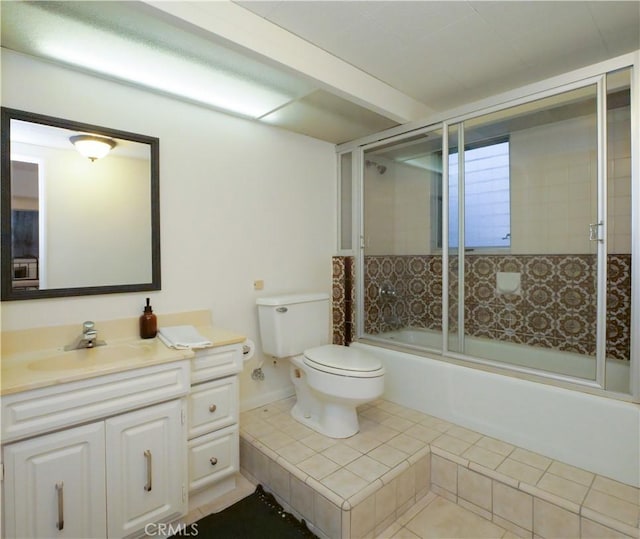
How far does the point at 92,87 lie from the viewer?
1842 millimetres

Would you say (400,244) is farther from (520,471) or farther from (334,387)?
(520,471)

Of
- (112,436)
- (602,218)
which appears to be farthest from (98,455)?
(602,218)

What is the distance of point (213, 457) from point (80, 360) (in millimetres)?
783

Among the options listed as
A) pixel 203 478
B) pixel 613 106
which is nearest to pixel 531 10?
pixel 613 106

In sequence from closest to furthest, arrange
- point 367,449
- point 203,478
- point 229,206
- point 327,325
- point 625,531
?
1. point 625,531
2. point 203,478
3. point 367,449
4. point 229,206
5. point 327,325

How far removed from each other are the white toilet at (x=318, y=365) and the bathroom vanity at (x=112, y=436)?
54cm

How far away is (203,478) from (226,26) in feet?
6.79

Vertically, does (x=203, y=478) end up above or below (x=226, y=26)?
below

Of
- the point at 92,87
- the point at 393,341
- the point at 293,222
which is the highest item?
the point at 92,87

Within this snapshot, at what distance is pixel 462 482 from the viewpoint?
182cm

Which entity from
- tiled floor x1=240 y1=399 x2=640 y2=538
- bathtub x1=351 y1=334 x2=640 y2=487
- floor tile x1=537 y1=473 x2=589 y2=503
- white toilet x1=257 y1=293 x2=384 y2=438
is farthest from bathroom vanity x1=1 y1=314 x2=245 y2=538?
floor tile x1=537 y1=473 x2=589 y2=503

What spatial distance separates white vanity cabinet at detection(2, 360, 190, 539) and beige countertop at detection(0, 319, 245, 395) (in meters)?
0.03

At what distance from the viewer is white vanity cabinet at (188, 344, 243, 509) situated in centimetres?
174

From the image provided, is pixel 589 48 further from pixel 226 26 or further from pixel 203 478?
pixel 203 478
